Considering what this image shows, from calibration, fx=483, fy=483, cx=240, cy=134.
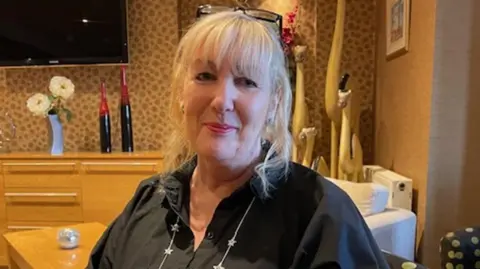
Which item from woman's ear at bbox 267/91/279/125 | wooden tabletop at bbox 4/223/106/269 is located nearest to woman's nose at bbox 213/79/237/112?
woman's ear at bbox 267/91/279/125

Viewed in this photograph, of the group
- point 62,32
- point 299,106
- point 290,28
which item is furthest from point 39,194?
point 290,28

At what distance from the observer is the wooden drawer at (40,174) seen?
3385mm

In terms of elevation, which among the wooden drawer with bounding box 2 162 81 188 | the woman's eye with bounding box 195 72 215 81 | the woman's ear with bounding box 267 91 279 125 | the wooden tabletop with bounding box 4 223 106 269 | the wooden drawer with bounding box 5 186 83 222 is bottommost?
the wooden drawer with bounding box 5 186 83 222

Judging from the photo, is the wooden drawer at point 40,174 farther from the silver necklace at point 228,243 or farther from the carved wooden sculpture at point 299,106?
the silver necklace at point 228,243

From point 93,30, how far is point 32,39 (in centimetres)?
47

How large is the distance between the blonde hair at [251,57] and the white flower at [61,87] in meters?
2.49

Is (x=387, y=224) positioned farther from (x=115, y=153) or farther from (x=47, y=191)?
(x=47, y=191)

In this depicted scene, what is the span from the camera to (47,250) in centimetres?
218

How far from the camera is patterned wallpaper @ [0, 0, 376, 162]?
10.8 feet

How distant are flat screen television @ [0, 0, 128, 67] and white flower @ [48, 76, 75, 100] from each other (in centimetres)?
20

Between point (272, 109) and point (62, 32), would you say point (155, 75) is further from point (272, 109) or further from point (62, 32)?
point (272, 109)

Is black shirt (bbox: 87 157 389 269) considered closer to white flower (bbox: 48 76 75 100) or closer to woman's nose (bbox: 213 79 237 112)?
woman's nose (bbox: 213 79 237 112)

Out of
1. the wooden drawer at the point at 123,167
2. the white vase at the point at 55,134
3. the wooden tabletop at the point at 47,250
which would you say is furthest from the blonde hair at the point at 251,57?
the white vase at the point at 55,134

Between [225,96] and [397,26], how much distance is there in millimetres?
1860
